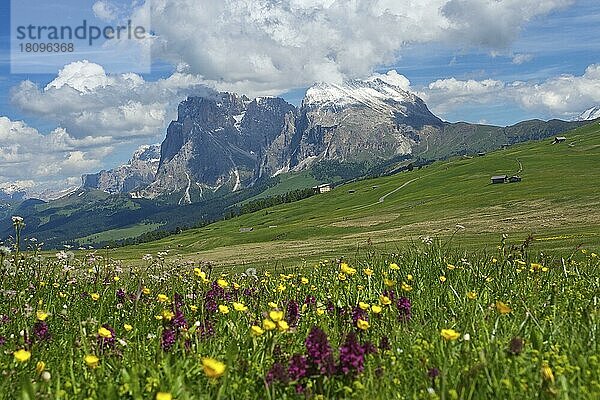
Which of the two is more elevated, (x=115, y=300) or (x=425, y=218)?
(x=115, y=300)

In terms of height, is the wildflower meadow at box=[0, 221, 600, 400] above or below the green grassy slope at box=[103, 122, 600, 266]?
above

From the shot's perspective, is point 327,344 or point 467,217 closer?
point 327,344

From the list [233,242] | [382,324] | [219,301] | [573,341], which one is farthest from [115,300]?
[233,242]

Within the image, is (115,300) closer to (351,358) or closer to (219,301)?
(219,301)

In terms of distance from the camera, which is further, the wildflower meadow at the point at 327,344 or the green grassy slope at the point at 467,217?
the green grassy slope at the point at 467,217

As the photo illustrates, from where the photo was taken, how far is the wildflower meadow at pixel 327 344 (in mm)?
3980

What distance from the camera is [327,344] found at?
4.35 m

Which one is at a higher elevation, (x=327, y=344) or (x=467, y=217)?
(x=327, y=344)

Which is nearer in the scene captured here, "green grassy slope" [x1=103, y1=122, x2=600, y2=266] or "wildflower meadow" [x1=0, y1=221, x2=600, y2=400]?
"wildflower meadow" [x1=0, y1=221, x2=600, y2=400]

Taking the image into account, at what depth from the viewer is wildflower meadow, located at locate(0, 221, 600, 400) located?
3.98 m

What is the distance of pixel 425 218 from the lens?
102125 mm

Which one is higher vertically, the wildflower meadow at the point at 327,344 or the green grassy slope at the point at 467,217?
the wildflower meadow at the point at 327,344

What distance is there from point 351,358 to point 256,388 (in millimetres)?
800

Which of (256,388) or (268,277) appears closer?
(256,388)
